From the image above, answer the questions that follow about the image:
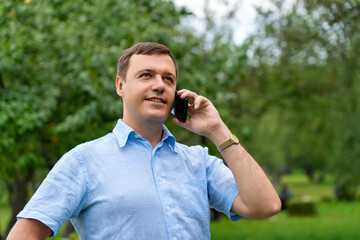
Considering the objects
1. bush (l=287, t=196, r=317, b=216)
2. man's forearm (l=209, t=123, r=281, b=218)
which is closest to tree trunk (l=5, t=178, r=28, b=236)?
man's forearm (l=209, t=123, r=281, b=218)

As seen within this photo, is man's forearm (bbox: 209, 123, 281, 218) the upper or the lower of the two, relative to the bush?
upper

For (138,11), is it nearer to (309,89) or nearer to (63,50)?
(63,50)

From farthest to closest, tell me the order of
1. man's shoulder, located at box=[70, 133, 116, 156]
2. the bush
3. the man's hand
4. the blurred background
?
1. the bush
2. the blurred background
3. the man's hand
4. man's shoulder, located at box=[70, 133, 116, 156]

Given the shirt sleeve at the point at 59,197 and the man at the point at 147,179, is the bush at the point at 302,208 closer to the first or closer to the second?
the man at the point at 147,179

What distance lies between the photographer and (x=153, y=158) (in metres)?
2.39

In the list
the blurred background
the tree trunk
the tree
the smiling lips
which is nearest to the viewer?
the smiling lips

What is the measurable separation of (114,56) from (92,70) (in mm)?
486

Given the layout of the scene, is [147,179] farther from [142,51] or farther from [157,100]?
[142,51]

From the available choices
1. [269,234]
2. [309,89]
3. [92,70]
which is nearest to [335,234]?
[269,234]

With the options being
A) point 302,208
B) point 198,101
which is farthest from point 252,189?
point 302,208

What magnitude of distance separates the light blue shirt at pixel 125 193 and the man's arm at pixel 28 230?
0.03 m

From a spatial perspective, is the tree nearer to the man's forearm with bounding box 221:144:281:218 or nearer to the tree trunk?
the man's forearm with bounding box 221:144:281:218

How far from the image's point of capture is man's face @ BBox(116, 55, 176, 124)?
2.41 m

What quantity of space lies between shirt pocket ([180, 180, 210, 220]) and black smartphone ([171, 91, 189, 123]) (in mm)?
349
